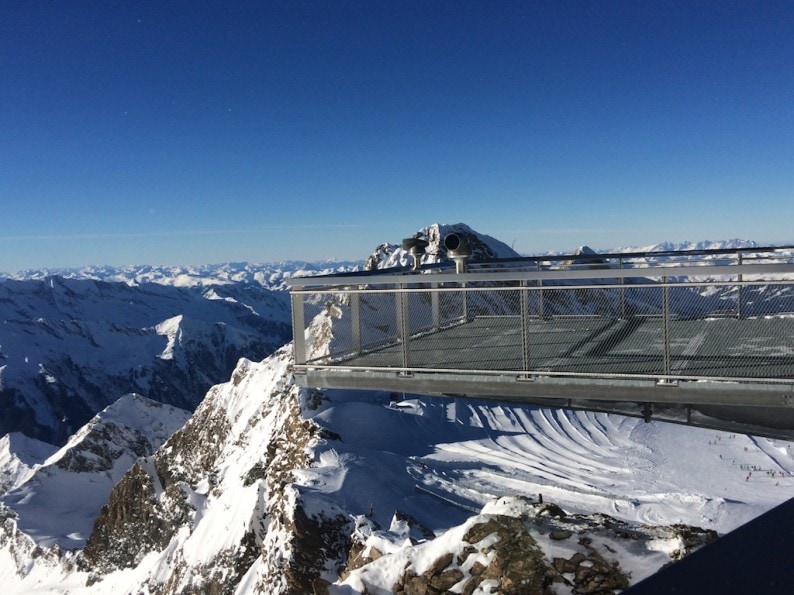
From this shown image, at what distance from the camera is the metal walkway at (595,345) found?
6754 millimetres

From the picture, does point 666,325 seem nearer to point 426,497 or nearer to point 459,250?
point 459,250

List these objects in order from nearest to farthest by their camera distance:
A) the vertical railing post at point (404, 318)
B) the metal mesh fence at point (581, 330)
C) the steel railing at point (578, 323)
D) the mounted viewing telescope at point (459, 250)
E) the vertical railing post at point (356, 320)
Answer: the steel railing at point (578, 323) → the metal mesh fence at point (581, 330) → the vertical railing post at point (404, 318) → the vertical railing post at point (356, 320) → the mounted viewing telescope at point (459, 250)

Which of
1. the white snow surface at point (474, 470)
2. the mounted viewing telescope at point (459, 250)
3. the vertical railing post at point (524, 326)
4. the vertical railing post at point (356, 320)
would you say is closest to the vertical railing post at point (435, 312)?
the mounted viewing telescope at point (459, 250)

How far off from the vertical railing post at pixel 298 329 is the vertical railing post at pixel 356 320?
2.71 feet

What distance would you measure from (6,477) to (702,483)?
15229 centimetres

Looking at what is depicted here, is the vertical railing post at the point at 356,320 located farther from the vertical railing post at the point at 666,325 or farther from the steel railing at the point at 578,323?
the vertical railing post at the point at 666,325

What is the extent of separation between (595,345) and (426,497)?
3101 centimetres

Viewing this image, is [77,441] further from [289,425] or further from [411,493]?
[411,493]

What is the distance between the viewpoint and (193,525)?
55188 millimetres

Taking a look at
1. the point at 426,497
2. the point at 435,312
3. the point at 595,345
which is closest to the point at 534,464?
the point at 426,497

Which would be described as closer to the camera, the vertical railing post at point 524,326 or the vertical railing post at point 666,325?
the vertical railing post at point 666,325

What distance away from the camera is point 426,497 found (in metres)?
37.5

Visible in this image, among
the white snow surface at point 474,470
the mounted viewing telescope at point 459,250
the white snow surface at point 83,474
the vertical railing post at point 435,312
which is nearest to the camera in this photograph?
the mounted viewing telescope at point 459,250

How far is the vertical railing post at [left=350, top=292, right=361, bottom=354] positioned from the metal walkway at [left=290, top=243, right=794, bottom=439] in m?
0.02
